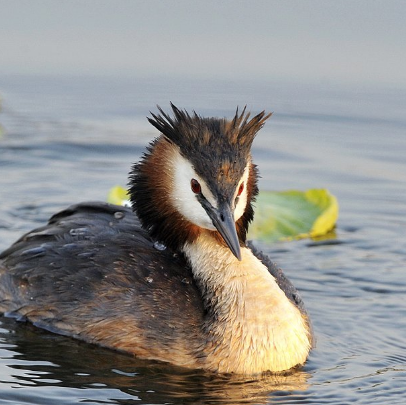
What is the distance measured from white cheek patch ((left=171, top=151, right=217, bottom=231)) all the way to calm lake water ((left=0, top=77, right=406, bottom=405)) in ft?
4.03

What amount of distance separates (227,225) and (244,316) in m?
0.85

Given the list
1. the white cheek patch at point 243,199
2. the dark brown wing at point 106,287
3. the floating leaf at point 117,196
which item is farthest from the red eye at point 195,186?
the floating leaf at point 117,196

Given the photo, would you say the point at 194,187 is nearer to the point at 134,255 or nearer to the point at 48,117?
the point at 134,255

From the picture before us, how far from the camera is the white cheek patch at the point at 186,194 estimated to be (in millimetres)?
8453

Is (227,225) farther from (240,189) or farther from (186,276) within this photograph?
(186,276)

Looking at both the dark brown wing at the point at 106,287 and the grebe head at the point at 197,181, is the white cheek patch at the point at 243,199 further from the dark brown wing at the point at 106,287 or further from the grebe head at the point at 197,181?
the dark brown wing at the point at 106,287

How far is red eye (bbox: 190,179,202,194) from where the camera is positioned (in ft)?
27.6


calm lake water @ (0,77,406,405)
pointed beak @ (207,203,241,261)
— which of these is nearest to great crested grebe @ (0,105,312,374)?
pointed beak @ (207,203,241,261)

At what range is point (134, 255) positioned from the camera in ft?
29.5

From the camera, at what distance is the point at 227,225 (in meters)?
8.16

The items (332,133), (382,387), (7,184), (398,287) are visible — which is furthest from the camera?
(332,133)

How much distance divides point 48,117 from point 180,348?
9193mm

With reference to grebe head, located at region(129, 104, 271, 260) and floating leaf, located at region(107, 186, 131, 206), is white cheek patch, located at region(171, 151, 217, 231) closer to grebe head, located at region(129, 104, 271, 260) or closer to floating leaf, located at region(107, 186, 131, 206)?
→ grebe head, located at region(129, 104, 271, 260)

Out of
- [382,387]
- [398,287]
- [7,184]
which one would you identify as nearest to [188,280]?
[382,387]
